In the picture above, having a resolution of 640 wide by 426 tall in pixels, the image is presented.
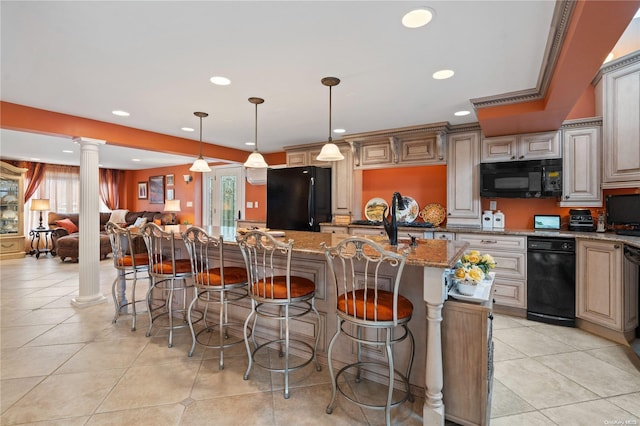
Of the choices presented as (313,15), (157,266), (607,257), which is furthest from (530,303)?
(157,266)

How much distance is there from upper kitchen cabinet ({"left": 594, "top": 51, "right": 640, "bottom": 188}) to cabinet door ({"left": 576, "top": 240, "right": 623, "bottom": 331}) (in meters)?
0.71

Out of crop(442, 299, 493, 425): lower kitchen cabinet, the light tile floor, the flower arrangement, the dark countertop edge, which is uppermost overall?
the dark countertop edge

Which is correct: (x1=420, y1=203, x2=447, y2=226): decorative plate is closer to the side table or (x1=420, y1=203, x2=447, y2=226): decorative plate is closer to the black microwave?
the black microwave

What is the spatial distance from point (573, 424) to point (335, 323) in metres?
1.45

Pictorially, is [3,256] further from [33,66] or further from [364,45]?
[364,45]

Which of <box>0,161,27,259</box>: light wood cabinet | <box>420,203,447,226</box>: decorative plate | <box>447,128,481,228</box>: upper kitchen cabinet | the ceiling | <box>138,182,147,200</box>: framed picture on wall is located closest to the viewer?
the ceiling

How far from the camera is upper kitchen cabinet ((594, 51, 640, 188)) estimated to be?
9.10ft

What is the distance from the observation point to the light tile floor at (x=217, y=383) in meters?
1.70

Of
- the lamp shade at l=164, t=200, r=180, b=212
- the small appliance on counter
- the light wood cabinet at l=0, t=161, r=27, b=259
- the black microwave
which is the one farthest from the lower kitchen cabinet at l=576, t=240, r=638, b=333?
the light wood cabinet at l=0, t=161, r=27, b=259

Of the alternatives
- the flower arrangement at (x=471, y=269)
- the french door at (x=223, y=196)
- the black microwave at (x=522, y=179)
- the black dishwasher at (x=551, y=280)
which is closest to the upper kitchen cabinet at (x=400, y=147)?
the black microwave at (x=522, y=179)

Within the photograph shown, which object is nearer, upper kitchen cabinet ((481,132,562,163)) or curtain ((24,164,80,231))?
upper kitchen cabinet ((481,132,562,163))

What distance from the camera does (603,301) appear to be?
2.73 metres

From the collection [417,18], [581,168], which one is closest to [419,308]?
[417,18]

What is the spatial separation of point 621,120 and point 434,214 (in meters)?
2.03
